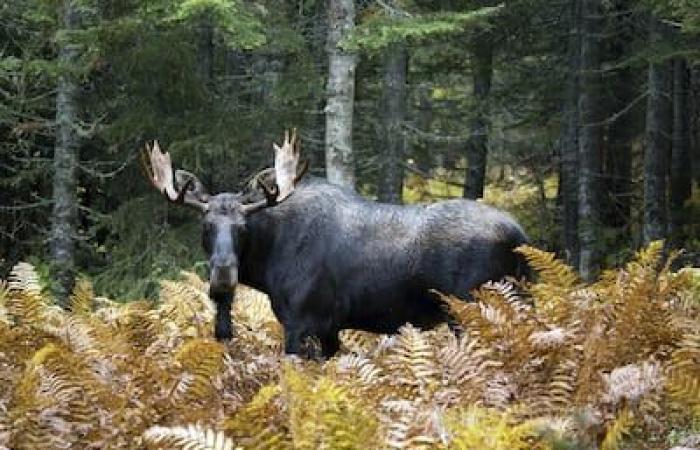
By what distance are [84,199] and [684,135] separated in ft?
37.8

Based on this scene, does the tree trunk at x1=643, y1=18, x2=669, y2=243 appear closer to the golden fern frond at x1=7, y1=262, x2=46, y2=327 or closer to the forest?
the forest

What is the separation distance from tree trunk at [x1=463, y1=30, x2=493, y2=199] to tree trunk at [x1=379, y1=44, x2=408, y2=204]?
7.57ft

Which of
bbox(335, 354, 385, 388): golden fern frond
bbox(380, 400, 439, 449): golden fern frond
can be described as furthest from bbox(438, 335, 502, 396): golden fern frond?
bbox(380, 400, 439, 449): golden fern frond

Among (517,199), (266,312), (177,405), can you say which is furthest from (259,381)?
(517,199)

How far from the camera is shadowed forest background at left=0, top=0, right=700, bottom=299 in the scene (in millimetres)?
15047

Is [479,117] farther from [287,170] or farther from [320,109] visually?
[287,170]

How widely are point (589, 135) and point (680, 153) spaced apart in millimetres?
2860

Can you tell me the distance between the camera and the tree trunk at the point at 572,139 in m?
21.8

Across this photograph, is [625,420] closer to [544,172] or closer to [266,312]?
[266,312]

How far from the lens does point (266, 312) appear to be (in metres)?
11.2

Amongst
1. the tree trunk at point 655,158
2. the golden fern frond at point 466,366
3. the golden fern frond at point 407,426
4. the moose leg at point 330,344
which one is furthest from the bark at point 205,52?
the golden fern frond at point 407,426

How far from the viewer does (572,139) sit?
2270 centimetres

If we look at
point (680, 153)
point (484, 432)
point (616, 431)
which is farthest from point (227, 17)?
point (680, 153)

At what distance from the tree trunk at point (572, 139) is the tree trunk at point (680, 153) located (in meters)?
1.92
